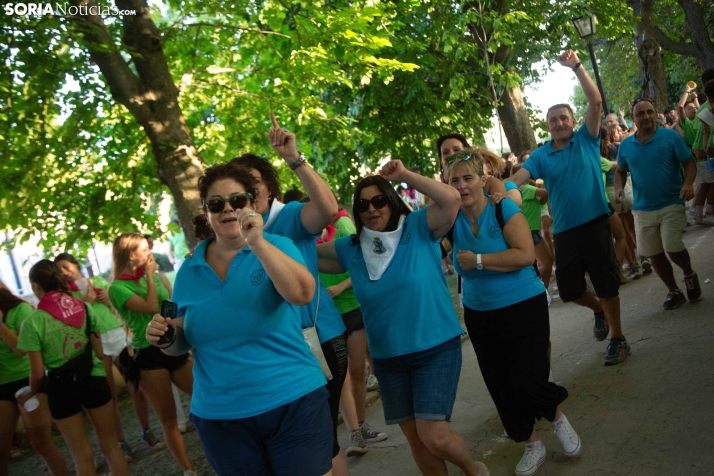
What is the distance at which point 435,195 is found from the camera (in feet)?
12.2

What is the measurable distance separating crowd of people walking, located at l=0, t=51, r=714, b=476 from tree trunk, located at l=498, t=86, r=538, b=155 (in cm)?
727

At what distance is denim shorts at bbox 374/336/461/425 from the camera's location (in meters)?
3.69

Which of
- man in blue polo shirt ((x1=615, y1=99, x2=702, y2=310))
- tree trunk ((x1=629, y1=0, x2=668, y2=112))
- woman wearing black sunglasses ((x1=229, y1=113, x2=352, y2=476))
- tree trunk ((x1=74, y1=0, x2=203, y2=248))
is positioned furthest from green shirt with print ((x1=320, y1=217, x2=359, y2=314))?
tree trunk ((x1=629, y1=0, x2=668, y2=112))

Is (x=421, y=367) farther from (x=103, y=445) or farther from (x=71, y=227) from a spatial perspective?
(x=71, y=227)

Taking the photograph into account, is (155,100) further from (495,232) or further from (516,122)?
(516,122)

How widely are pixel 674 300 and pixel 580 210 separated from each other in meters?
2.06

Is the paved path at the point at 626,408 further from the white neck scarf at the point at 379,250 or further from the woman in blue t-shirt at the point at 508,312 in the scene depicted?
the white neck scarf at the point at 379,250

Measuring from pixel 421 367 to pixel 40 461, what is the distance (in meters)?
6.31

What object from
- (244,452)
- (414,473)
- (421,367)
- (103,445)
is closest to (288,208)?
(421,367)

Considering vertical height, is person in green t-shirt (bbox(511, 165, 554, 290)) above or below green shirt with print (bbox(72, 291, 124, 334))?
below

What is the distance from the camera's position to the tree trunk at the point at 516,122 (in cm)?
1453

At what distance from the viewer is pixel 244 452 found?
291 centimetres

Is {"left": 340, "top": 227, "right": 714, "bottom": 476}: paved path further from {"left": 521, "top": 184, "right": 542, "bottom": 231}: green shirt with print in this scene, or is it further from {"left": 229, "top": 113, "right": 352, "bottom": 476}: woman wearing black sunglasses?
{"left": 521, "top": 184, "right": 542, "bottom": 231}: green shirt with print

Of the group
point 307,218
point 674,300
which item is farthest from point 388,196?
point 674,300
